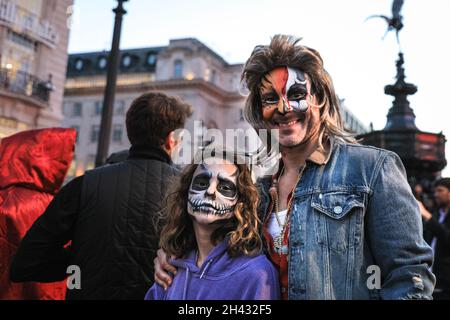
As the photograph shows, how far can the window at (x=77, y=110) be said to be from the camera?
47.2 metres

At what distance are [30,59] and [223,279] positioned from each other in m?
18.8

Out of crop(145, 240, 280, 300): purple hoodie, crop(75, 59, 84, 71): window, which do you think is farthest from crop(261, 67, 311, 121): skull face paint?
crop(75, 59, 84, 71): window

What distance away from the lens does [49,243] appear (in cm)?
254

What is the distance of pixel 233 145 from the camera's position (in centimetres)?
224

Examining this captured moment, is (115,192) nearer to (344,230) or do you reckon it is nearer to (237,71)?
(344,230)

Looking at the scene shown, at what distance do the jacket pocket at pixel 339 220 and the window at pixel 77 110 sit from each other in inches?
1900

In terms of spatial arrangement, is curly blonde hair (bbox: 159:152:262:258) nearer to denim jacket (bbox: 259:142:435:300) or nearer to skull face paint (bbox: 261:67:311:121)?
denim jacket (bbox: 259:142:435:300)

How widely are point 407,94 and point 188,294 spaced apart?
1133 cm

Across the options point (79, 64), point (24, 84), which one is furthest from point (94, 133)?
point (24, 84)

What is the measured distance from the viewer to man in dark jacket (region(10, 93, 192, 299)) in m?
2.54

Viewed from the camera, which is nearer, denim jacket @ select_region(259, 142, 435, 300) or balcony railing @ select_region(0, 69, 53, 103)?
denim jacket @ select_region(259, 142, 435, 300)

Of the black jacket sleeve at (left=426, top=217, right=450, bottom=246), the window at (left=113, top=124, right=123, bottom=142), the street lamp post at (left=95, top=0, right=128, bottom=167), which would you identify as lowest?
the black jacket sleeve at (left=426, top=217, right=450, bottom=246)

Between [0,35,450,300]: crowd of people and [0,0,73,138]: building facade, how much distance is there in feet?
52.2

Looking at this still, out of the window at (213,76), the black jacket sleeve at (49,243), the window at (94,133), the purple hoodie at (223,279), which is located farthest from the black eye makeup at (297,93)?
the window at (94,133)
